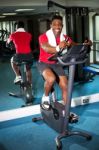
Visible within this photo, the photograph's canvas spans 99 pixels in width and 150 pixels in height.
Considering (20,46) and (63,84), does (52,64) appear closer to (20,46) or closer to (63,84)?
(63,84)

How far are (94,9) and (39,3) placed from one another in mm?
1481

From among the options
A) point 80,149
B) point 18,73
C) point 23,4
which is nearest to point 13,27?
point 23,4

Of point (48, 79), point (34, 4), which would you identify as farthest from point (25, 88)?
point (34, 4)

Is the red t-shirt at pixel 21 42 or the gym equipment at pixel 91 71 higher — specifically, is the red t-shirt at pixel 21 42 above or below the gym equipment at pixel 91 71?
above

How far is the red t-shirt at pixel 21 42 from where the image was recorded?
3678 mm

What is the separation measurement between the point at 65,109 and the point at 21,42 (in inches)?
55.5

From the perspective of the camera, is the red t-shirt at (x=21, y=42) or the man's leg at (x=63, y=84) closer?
the man's leg at (x=63, y=84)

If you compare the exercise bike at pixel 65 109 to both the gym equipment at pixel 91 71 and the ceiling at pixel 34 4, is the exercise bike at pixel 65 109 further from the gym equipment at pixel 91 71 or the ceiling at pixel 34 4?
the gym equipment at pixel 91 71

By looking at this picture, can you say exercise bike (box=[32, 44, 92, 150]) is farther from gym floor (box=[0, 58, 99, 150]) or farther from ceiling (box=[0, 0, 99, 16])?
ceiling (box=[0, 0, 99, 16])

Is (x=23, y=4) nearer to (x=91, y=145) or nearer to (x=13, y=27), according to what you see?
(x=13, y=27)

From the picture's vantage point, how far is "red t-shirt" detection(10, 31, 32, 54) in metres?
3.68

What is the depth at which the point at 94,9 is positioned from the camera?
486 cm

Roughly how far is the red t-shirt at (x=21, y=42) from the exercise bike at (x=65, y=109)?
100 centimetres

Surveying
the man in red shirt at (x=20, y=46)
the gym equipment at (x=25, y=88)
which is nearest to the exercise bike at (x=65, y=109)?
the gym equipment at (x=25, y=88)
